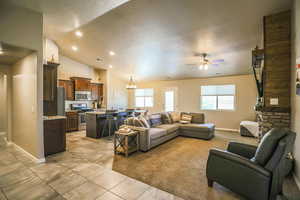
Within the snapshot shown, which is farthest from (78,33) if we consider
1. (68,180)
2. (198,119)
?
(198,119)

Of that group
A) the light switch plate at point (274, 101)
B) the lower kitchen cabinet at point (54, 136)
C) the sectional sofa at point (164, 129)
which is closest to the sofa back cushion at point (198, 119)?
the sectional sofa at point (164, 129)

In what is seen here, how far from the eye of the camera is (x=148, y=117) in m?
4.91

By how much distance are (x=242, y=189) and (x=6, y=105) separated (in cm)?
599

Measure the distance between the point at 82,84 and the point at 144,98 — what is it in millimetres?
3819

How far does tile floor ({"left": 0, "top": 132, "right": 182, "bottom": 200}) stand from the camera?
6.53ft

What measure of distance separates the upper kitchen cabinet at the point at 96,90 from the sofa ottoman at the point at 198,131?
188 inches

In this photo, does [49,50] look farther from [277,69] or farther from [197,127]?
[277,69]

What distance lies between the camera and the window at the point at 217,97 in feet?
21.0

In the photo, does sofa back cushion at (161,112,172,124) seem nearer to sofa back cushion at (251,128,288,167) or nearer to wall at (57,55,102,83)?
sofa back cushion at (251,128,288,167)

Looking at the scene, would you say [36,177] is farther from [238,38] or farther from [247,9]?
[238,38]

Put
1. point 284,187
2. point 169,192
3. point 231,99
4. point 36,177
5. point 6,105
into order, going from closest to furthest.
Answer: point 169,192
point 284,187
point 36,177
point 6,105
point 231,99

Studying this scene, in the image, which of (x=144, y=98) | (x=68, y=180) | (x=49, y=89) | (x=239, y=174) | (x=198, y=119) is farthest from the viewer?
(x=144, y=98)

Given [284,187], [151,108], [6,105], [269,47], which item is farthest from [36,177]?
[151,108]

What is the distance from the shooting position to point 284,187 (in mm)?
2219
